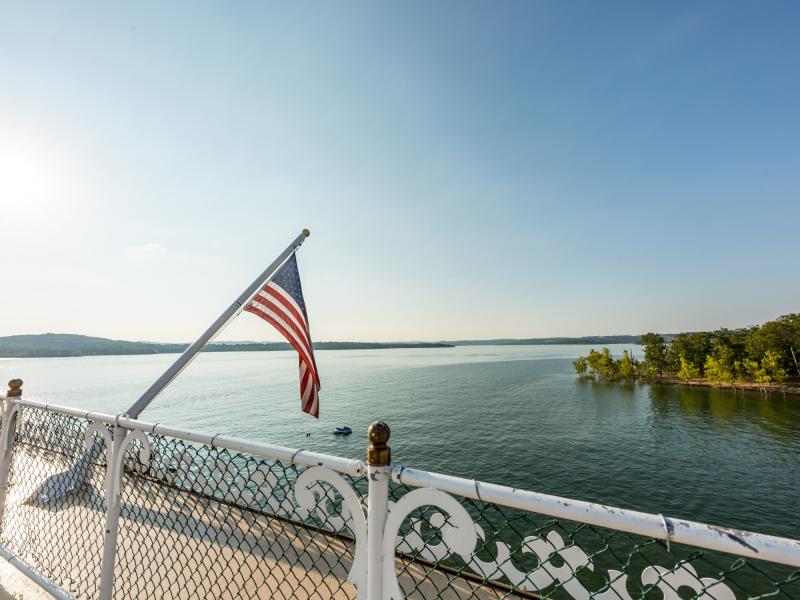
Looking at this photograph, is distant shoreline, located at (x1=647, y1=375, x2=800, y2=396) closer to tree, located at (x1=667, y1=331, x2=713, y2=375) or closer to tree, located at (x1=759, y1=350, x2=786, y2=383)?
tree, located at (x1=759, y1=350, x2=786, y2=383)

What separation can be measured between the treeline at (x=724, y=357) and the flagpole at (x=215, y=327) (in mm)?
90750

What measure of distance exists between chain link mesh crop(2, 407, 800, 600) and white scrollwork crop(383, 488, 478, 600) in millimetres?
44

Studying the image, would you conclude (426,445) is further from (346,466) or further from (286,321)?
(346,466)

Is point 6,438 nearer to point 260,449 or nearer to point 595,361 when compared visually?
point 260,449

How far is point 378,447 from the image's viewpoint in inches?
79.5

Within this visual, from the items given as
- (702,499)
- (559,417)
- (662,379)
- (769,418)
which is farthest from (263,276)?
(662,379)

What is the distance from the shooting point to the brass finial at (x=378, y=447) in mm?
2012

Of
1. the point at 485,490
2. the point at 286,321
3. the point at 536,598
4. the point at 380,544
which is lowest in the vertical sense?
the point at 536,598

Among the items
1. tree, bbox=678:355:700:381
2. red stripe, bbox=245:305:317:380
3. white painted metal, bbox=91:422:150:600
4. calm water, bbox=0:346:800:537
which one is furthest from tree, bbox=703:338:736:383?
white painted metal, bbox=91:422:150:600

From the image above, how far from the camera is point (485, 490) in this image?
6.16ft

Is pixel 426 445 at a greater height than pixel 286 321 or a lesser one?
lesser

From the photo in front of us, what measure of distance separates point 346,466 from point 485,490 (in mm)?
827

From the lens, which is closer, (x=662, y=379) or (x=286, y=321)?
(x=286, y=321)

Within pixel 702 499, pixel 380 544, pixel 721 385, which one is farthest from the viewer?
pixel 721 385
